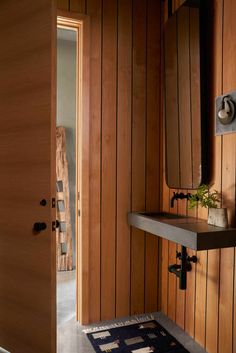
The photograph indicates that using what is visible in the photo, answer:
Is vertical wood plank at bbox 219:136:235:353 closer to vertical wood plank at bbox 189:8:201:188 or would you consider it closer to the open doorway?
vertical wood plank at bbox 189:8:201:188

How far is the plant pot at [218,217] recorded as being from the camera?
73.2 inches

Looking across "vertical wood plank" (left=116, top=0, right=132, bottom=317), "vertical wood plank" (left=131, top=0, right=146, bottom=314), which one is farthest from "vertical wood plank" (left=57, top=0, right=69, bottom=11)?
"vertical wood plank" (left=131, top=0, right=146, bottom=314)

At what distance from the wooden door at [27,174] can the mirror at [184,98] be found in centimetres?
99

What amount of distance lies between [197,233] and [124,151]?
3.61 ft

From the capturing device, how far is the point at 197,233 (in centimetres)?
172

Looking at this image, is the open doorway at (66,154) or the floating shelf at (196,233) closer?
the floating shelf at (196,233)

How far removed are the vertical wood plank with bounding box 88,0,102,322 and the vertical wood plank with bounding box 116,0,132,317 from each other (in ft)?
0.57

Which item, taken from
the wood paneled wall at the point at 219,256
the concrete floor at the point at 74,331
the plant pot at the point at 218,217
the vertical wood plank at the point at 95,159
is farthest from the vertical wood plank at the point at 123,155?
the plant pot at the point at 218,217

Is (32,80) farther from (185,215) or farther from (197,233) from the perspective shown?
(185,215)

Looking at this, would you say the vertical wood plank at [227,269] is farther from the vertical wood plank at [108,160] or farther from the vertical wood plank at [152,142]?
Answer: the vertical wood plank at [108,160]

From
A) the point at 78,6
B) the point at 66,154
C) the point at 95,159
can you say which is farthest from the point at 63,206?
the point at 78,6

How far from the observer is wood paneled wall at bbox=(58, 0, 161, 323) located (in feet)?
8.25

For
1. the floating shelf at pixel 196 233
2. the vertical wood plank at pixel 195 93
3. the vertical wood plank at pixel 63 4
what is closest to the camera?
the floating shelf at pixel 196 233

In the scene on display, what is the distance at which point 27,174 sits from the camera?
6.07 ft
